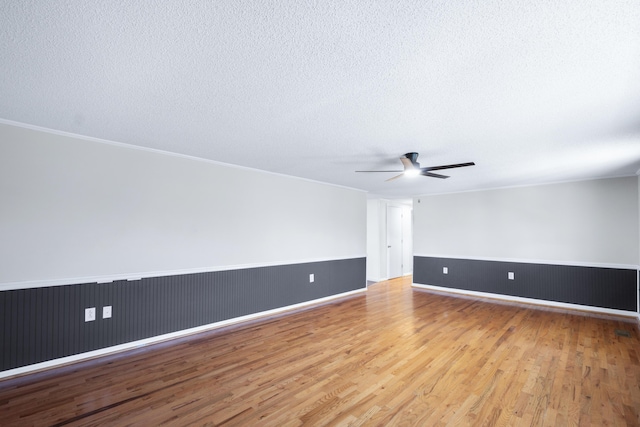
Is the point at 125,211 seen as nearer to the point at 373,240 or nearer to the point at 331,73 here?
the point at 331,73

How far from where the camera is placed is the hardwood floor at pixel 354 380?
82.1 inches

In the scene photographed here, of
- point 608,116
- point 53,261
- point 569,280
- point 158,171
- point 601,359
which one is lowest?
point 601,359

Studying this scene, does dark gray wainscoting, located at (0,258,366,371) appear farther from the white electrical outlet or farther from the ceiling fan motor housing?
the ceiling fan motor housing

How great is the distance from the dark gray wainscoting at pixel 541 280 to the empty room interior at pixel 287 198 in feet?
0.16

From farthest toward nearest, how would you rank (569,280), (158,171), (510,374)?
1. (569,280)
2. (158,171)
3. (510,374)

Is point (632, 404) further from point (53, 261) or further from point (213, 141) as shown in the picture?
point (53, 261)

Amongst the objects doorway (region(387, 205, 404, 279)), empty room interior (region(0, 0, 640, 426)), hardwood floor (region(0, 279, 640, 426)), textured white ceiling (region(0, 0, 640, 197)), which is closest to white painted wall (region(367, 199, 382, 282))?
doorway (region(387, 205, 404, 279))

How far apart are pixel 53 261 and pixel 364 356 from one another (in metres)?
3.29

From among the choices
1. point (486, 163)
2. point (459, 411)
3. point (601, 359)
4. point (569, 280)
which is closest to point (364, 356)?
point (459, 411)

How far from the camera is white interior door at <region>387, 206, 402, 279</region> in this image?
7.95 meters

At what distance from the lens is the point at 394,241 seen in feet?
26.7

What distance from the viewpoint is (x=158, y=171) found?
11.5 feet

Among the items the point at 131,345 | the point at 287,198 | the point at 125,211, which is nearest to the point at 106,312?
the point at 131,345

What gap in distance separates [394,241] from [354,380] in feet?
19.3
